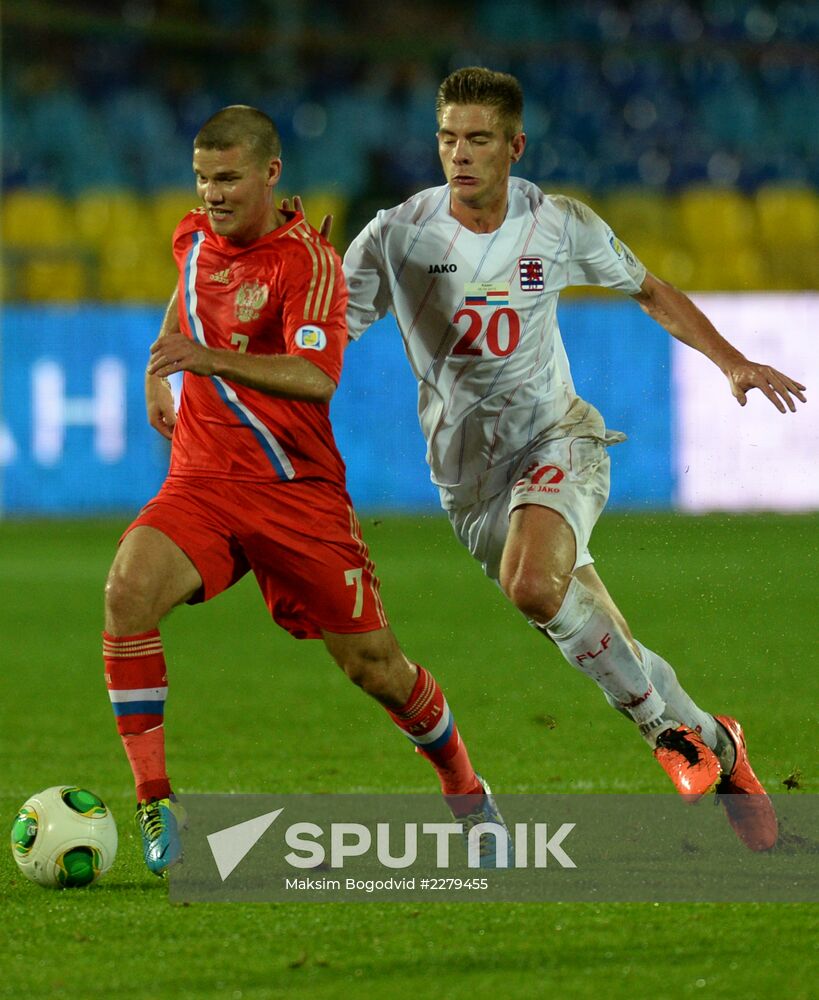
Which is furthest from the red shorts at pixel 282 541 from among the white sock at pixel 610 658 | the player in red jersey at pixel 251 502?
the white sock at pixel 610 658

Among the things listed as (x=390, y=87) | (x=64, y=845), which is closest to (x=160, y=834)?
(x=64, y=845)

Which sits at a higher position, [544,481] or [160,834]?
[544,481]

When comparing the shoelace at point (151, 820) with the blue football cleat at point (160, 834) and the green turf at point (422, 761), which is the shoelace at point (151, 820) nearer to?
the blue football cleat at point (160, 834)

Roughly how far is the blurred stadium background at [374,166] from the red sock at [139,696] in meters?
9.20

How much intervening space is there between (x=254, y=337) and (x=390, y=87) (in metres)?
14.0

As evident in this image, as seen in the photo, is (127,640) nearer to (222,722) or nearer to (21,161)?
(222,722)

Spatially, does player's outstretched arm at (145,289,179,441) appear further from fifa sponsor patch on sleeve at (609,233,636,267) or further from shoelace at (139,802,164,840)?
fifa sponsor patch on sleeve at (609,233,636,267)

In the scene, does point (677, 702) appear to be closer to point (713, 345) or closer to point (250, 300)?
point (713, 345)

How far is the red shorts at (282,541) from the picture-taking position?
4.36 meters

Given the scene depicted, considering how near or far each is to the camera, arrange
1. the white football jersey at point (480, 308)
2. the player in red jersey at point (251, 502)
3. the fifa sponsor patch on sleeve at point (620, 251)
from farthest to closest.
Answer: the fifa sponsor patch on sleeve at point (620, 251)
the white football jersey at point (480, 308)
the player in red jersey at point (251, 502)

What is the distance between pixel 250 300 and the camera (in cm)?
437

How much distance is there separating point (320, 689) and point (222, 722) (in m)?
0.91

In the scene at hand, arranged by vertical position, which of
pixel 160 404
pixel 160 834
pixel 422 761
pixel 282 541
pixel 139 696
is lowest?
pixel 422 761

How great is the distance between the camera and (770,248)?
1464 cm
